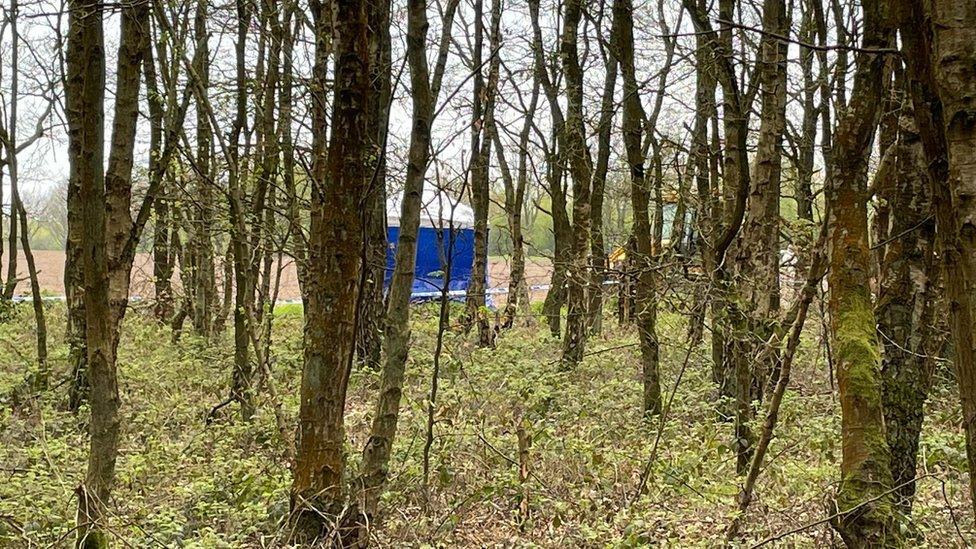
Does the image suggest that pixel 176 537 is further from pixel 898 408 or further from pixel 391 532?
pixel 898 408

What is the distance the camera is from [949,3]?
1872 millimetres

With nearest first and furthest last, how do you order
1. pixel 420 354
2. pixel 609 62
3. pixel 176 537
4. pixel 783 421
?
pixel 176 537 → pixel 783 421 → pixel 420 354 → pixel 609 62

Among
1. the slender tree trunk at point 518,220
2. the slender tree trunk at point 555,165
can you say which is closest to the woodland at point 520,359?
the slender tree trunk at point 555,165

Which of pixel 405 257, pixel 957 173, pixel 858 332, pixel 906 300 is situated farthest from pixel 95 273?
pixel 906 300

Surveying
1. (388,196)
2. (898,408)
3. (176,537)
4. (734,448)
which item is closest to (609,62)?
(388,196)

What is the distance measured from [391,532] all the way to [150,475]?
2340mm

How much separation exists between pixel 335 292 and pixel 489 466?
2668 millimetres

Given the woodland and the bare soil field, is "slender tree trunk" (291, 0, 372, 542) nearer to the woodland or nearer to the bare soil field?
the woodland

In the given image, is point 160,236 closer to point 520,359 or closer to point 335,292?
point 520,359

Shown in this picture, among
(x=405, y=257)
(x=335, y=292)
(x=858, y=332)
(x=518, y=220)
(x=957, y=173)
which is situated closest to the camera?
(x=957, y=173)

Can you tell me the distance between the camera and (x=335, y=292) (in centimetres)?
341

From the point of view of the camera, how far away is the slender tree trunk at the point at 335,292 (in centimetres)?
336

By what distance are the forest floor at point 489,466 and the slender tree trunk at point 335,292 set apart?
28cm

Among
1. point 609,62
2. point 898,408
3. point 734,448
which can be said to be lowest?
point 734,448
